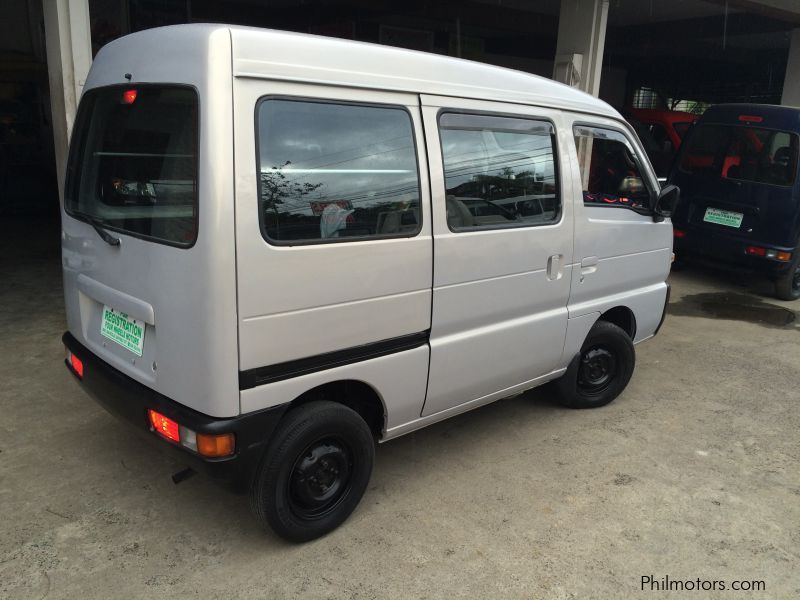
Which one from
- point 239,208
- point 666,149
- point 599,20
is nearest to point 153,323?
point 239,208

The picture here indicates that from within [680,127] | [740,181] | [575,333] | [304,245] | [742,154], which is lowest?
[575,333]

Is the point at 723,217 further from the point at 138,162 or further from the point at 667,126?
the point at 138,162

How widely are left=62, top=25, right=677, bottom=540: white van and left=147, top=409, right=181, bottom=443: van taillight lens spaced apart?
13 millimetres

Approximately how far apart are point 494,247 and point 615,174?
4.77 ft

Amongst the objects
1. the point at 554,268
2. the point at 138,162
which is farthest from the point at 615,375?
the point at 138,162

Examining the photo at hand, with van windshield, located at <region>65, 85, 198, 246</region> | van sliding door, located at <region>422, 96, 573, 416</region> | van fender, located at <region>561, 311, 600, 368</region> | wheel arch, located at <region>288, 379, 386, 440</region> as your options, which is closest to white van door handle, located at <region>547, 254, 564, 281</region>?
van sliding door, located at <region>422, 96, 573, 416</region>

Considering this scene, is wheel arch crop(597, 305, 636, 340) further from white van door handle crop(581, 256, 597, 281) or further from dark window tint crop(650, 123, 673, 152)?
dark window tint crop(650, 123, 673, 152)

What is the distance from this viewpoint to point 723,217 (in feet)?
22.8

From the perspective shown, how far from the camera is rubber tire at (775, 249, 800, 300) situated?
674 cm

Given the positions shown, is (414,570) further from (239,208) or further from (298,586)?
(239,208)

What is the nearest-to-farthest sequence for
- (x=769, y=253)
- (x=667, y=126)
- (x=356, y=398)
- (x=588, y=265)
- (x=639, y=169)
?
(x=356, y=398) → (x=588, y=265) → (x=639, y=169) → (x=769, y=253) → (x=667, y=126)

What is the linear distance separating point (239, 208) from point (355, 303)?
0.63 meters

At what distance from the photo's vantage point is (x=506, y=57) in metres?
15.7

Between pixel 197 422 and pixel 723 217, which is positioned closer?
pixel 197 422
